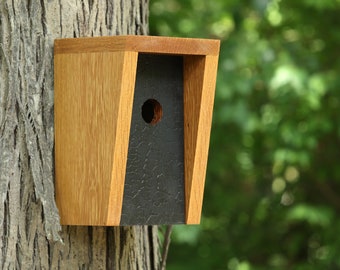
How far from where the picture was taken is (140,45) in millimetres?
2324

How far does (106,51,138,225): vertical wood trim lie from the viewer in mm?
2320

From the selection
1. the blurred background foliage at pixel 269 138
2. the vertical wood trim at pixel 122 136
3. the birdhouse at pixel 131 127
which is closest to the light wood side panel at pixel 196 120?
the birdhouse at pixel 131 127

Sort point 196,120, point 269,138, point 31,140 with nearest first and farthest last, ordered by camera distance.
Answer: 1. point 31,140
2. point 196,120
3. point 269,138

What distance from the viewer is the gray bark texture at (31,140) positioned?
240 centimetres

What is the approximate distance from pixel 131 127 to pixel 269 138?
3964 mm

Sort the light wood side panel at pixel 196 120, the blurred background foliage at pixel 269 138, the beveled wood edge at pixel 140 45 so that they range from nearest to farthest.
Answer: the beveled wood edge at pixel 140 45 < the light wood side panel at pixel 196 120 < the blurred background foliage at pixel 269 138

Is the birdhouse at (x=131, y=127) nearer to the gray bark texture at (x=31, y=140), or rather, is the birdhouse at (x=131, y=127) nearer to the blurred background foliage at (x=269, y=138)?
the gray bark texture at (x=31, y=140)

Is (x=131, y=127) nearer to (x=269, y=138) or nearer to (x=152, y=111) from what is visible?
(x=152, y=111)

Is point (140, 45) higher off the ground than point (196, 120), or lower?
higher

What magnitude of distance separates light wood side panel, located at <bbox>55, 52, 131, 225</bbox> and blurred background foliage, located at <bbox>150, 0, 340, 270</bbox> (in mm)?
2699

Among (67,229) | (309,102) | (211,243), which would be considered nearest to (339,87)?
(309,102)

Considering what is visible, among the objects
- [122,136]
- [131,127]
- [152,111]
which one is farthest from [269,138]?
[122,136]

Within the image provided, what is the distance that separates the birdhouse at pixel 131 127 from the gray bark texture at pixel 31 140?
1.4 inches

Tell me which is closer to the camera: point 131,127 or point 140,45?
point 140,45
